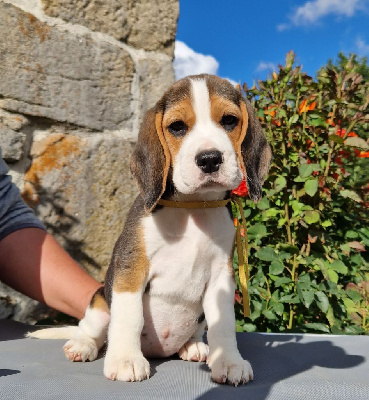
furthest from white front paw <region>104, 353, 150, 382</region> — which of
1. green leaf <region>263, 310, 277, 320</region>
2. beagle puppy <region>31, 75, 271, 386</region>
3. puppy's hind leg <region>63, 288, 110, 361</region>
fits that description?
green leaf <region>263, 310, 277, 320</region>

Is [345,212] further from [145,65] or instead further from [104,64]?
[104,64]

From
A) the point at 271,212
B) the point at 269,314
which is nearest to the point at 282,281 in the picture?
the point at 269,314

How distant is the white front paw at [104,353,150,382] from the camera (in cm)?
155

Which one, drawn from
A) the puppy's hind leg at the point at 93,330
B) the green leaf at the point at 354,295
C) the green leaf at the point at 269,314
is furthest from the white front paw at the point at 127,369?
the green leaf at the point at 354,295

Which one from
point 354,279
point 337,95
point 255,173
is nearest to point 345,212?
point 354,279

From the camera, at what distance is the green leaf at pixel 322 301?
2.71 meters

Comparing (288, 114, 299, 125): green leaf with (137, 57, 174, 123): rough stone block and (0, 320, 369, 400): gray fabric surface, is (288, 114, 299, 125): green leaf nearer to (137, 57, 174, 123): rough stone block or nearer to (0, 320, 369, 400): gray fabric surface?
(137, 57, 174, 123): rough stone block

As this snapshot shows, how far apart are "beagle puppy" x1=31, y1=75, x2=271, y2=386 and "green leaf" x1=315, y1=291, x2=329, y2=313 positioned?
1.03m

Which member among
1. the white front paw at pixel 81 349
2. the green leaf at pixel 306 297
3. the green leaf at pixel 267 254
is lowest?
the white front paw at pixel 81 349

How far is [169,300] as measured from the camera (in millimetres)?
1843

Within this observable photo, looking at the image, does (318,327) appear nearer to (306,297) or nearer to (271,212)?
(306,297)

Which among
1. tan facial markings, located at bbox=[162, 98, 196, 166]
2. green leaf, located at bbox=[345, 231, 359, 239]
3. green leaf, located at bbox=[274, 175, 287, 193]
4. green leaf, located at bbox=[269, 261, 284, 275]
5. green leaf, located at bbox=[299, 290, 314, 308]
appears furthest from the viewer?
green leaf, located at bbox=[345, 231, 359, 239]

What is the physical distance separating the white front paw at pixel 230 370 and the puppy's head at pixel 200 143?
593mm

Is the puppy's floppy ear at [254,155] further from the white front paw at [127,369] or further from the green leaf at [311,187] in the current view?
the green leaf at [311,187]
